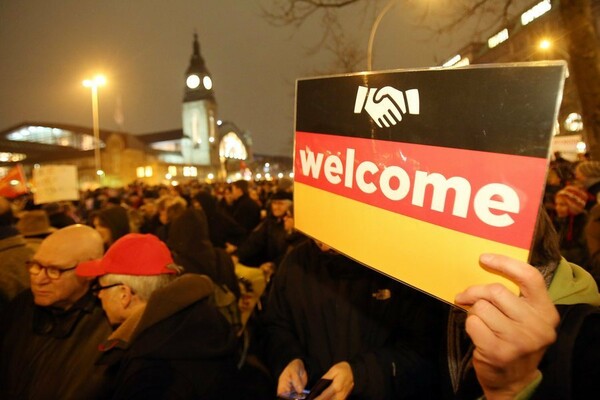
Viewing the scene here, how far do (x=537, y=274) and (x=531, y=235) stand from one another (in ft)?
0.29

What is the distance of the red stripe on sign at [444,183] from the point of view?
947mm

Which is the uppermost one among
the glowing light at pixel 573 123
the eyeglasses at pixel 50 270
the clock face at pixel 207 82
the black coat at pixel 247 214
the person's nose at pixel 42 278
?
the clock face at pixel 207 82

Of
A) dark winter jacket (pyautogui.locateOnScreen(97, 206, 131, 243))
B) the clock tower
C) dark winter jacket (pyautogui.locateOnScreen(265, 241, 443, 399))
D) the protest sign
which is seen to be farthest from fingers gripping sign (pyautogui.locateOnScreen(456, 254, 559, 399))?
the clock tower

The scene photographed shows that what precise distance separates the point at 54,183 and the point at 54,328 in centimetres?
539

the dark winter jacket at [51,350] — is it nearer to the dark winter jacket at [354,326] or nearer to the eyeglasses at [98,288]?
the eyeglasses at [98,288]

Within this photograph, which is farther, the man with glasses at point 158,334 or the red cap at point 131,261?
the red cap at point 131,261

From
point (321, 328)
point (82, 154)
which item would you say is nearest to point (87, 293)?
point (321, 328)

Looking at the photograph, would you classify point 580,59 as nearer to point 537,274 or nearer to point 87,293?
point 537,274

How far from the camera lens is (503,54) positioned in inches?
1554

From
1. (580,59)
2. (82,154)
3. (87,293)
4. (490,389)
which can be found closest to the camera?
(490,389)

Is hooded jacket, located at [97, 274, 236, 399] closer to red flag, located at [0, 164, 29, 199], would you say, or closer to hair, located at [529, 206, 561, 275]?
hair, located at [529, 206, 561, 275]

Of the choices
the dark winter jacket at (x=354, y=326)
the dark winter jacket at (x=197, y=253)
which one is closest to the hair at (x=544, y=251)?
the dark winter jacket at (x=354, y=326)

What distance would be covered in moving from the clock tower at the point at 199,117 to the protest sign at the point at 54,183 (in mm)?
82452

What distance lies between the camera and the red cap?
2.33m
